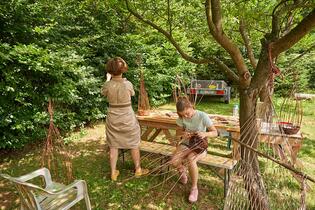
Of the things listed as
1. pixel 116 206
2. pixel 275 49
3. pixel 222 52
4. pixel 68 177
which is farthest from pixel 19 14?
pixel 222 52

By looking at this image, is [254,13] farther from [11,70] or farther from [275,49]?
[11,70]

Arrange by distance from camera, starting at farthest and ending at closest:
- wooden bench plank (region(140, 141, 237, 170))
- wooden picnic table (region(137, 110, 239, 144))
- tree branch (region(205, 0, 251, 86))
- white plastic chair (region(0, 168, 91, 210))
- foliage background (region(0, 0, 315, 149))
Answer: wooden picnic table (region(137, 110, 239, 144)) → foliage background (region(0, 0, 315, 149)) → wooden bench plank (region(140, 141, 237, 170)) → tree branch (region(205, 0, 251, 86)) → white plastic chair (region(0, 168, 91, 210))

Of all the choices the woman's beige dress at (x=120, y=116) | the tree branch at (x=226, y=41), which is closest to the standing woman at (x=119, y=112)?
the woman's beige dress at (x=120, y=116)

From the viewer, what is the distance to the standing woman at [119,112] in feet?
10.5

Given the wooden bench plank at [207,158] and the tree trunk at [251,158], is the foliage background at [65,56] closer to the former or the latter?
the tree trunk at [251,158]

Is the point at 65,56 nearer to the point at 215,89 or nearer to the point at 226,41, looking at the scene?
the point at 226,41

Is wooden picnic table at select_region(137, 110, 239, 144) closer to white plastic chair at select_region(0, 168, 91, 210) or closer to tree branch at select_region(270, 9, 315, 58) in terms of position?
white plastic chair at select_region(0, 168, 91, 210)

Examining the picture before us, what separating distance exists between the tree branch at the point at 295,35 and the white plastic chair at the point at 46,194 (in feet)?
6.88

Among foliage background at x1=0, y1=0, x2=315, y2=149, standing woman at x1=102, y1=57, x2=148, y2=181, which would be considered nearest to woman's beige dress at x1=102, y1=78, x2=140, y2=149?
standing woman at x1=102, y1=57, x2=148, y2=181

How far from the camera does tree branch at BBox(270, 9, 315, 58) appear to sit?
1686 millimetres

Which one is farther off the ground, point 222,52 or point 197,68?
point 222,52

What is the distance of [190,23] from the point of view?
584 cm

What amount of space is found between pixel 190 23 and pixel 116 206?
14.8 feet

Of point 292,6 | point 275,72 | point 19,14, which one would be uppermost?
point 19,14
